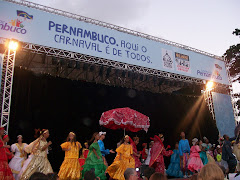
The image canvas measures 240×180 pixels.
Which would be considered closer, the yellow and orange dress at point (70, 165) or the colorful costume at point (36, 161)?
the colorful costume at point (36, 161)

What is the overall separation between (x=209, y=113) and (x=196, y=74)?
8.82 feet

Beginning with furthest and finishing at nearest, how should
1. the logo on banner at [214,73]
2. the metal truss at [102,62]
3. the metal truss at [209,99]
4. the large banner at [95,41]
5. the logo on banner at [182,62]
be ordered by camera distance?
the metal truss at [209,99] → the logo on banner at [214,73] → the logo on banner at [182,62] → the metal truss at [102,62] → the large banner at [95,41]

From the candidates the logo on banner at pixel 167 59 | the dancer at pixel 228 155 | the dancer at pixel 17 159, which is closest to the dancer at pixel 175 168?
the dancer at pixel 228 155

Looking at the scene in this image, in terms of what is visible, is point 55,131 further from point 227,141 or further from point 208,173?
point 208,173

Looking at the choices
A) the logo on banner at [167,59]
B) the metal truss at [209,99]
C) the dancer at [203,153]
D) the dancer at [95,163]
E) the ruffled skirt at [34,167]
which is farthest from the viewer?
the metal truss at [209,99]

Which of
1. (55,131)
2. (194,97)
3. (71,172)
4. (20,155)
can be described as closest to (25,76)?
(55,131)

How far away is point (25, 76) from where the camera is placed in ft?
29.9

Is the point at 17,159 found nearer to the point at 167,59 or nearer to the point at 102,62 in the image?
the point at 102,62

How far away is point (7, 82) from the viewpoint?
816cm

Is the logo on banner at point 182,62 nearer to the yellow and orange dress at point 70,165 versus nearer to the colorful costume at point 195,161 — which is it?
the colorful costume at point 195,161

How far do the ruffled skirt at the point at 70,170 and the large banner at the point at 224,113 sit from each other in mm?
8922

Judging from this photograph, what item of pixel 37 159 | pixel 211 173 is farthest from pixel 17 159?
pixel 211 173

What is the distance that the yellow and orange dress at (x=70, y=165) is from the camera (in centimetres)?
625

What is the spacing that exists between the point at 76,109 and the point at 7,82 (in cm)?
284
